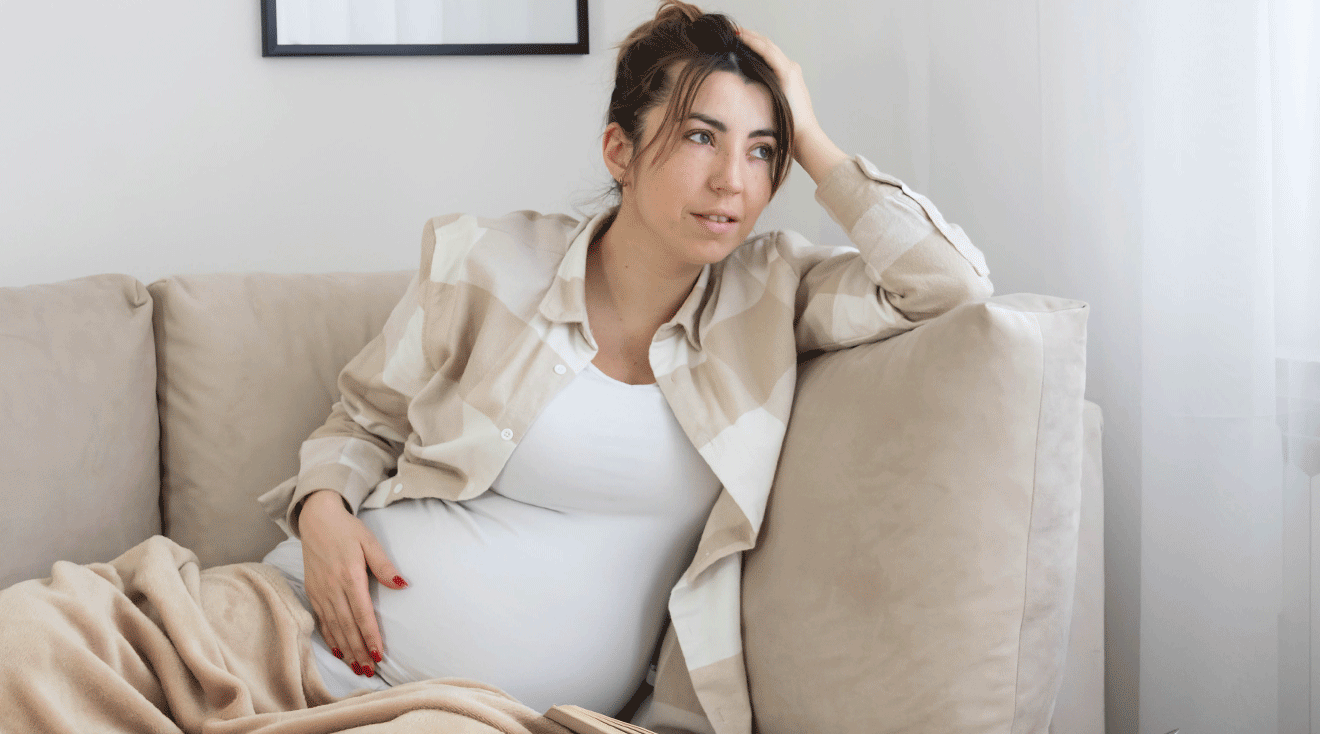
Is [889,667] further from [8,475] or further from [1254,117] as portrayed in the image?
[8,475]

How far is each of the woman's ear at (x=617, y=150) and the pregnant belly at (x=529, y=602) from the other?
47cm

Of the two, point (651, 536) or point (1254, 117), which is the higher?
point (1254, 117)

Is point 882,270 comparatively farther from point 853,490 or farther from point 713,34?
point 713,34

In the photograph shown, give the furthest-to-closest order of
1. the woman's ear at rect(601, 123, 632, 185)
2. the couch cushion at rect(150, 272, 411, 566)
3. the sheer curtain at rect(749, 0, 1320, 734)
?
the couch cushion at rect(150, 272, 411, 566)
the woman's ear at rect(601, 123, 632, 185)
the sheer curtain at rect(749, 0, 1320, 734)

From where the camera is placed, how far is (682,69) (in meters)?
1.11

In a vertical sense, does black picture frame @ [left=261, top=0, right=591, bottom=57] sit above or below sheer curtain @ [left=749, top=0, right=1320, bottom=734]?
above

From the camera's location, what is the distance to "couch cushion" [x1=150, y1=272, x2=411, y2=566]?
140cm

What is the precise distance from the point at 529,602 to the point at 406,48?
4.07 feet

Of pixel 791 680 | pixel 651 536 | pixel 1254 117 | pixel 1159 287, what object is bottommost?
pixel 791 680

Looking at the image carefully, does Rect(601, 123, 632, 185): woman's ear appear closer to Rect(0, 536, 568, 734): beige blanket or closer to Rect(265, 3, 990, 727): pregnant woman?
Rect(265, 3, 990, 727): pregnant woman

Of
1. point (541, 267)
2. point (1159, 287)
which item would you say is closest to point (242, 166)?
point (541, 267)

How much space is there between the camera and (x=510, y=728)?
2.64 ft

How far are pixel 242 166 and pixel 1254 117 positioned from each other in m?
1.68

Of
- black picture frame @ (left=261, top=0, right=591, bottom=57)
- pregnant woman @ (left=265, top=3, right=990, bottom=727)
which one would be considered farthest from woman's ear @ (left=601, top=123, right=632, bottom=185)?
black picture frame @ (left=261, top=0, right=591, bottom=57)
